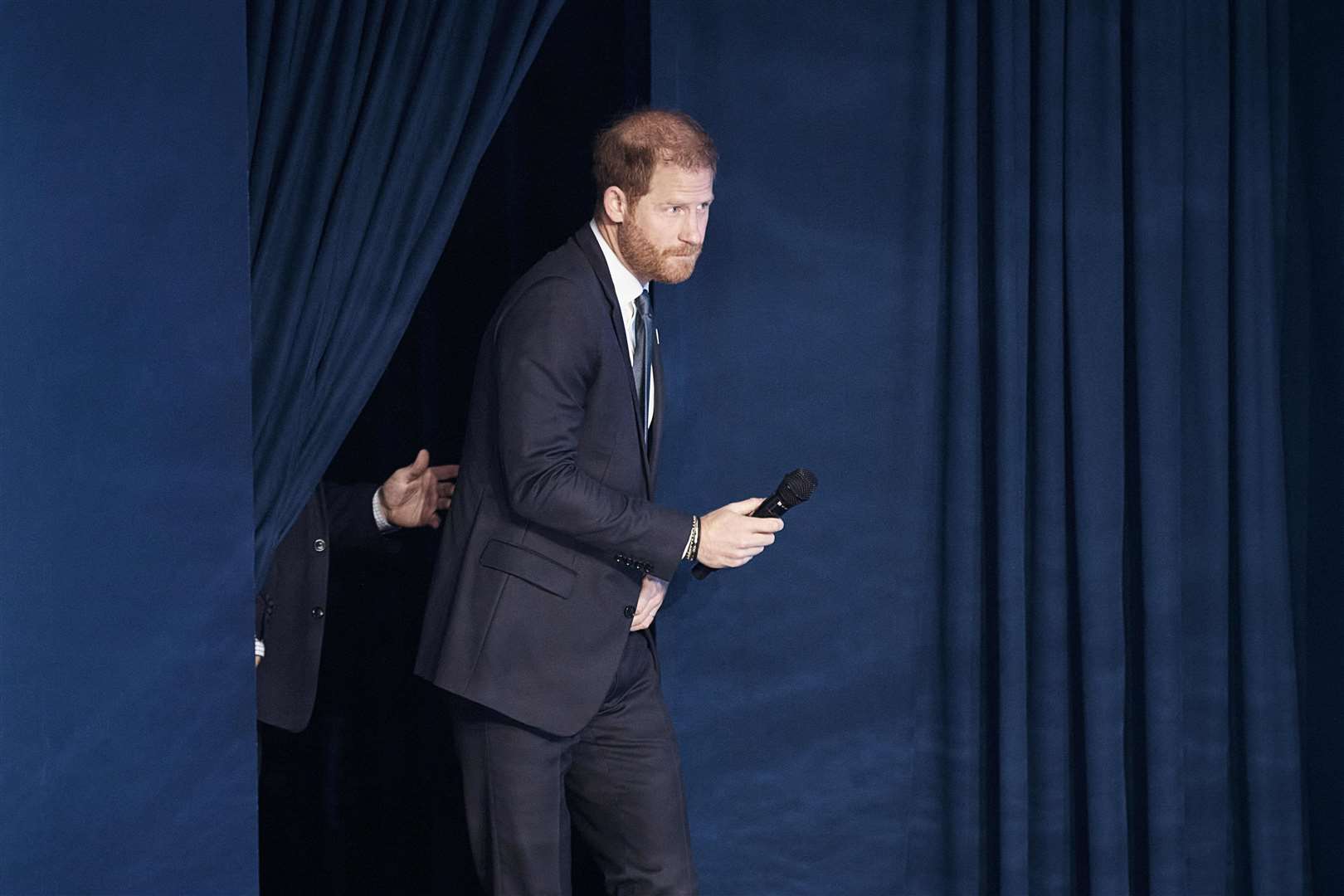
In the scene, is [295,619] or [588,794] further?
[295,619]

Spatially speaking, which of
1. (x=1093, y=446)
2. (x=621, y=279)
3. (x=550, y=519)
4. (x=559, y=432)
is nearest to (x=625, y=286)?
(x=621, y=279)

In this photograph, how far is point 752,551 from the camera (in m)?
2.35

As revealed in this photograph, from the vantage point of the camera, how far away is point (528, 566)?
2293 mm

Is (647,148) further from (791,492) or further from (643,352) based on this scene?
(791,492)

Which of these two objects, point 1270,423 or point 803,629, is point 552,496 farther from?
point 1270,423

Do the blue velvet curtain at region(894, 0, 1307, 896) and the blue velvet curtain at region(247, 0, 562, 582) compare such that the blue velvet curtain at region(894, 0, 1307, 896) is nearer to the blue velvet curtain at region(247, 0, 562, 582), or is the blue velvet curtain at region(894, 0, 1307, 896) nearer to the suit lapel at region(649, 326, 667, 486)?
the suit lapel at region(649, 326, 667, 486)

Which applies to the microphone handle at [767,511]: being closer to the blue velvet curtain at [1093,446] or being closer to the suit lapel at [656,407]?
the suit lapel at [656,407]

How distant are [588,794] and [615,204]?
93 cm

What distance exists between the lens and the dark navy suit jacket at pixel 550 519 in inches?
87.0

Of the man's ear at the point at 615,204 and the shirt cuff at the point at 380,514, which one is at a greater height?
the man's ear at the point at 615,204

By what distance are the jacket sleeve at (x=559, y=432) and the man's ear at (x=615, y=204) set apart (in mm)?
147

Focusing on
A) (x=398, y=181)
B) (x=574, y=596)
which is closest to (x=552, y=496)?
(x=574, y=596)

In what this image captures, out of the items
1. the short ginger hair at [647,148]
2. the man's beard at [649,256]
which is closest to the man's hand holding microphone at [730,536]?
the man's beard at [649,256]

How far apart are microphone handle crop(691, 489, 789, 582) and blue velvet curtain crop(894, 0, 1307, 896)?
513mm
